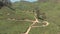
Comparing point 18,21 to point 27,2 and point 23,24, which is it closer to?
point 23,24

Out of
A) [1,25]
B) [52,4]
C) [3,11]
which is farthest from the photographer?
[52,4]

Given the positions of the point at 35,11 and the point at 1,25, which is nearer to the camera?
the point at 1,25

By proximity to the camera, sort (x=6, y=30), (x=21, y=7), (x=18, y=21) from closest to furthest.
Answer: (x=6, y=30) < (x=18, y=21) < (x=21, y=7)

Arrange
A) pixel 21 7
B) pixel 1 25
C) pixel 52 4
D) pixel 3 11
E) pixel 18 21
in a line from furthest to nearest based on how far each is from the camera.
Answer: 1. pixel 52 4
2. pixel 21 7
3. pixel 3 11
4. pixel 18 21
5. pixel 1 25

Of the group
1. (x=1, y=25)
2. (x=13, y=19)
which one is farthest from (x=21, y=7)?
(x=1, y=25)

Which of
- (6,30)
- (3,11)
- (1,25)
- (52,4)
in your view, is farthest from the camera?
(52,4)

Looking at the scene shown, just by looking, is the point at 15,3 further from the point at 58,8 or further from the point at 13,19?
the point at 13,19

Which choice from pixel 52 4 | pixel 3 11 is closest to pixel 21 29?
pixel 3 11

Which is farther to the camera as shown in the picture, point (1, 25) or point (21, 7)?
point (21, 7)
